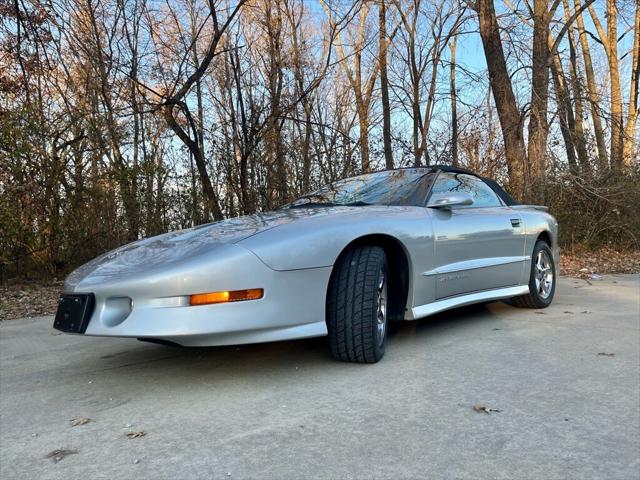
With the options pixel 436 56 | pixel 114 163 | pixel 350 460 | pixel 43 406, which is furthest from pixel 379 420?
pixel 436 56

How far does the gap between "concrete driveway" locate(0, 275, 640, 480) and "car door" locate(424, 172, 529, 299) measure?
1.43 feet

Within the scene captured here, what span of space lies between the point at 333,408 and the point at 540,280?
3.27m

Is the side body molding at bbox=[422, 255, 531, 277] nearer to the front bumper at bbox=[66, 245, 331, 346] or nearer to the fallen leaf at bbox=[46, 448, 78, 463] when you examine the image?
the front bumper at bbox=[66, 245, 331, 346]

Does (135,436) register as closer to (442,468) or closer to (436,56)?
(442,468)

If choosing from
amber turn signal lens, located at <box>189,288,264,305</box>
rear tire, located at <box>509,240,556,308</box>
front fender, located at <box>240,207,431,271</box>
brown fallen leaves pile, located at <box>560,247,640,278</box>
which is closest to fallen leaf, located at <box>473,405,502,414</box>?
front fender, located at <box>240,207,431,271</box>

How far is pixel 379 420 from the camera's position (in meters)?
2.36

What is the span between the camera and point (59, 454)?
6.92 feet

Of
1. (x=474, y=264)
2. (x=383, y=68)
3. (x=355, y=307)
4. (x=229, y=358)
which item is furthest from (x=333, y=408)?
(x=383, y=68)

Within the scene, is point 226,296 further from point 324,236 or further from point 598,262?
point 598,262

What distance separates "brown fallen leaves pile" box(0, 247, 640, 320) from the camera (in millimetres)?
6074

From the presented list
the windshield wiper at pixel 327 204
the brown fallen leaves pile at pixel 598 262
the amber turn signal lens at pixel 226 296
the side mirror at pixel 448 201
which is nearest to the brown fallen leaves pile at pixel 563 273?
the brown fallen leaves pile at pixel 598 262

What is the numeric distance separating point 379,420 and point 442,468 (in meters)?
0.47

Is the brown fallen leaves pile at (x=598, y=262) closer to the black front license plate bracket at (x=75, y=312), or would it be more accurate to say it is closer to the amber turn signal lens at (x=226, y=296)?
the amber turn signal lens at (x=226, y=296)

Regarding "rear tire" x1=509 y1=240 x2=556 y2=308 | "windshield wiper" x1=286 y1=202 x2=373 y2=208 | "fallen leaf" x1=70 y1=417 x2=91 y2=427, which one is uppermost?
"windshield wiper" x1=286 y1=202 x2=373 y2=208
